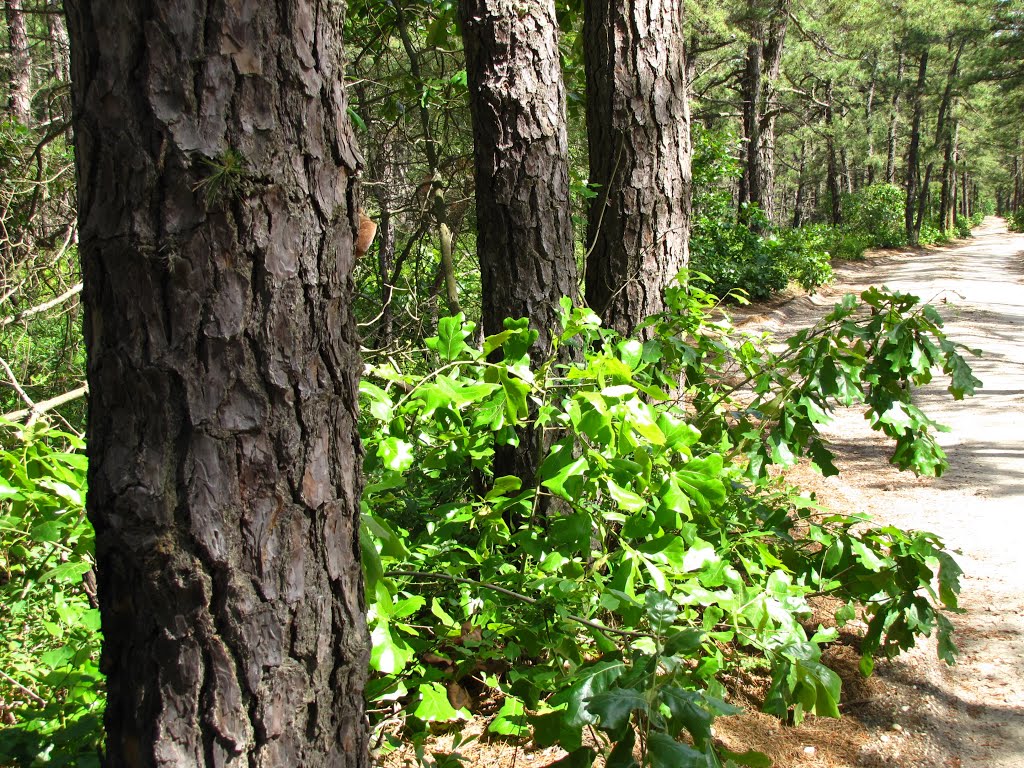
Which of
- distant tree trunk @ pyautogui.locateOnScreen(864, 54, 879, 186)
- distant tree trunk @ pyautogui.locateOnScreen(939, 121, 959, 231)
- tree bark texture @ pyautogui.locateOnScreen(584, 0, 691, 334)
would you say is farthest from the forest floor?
distant tree trunk @ pyautogui.locateOnScreen(939, 121, 959, 231)

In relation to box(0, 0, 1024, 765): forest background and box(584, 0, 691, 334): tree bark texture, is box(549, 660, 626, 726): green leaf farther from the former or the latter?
box(584, 0, 691, 334): tree bark texture

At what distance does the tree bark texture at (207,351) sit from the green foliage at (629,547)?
280 mm

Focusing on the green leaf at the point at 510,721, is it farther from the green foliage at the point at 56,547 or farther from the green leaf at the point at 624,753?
the green foliage at the point at 56,547

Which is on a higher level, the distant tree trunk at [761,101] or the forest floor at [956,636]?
the distant tree trunk at [761,101]

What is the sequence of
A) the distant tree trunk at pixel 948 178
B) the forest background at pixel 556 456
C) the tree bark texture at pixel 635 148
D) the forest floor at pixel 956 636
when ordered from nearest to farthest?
the forest background at pixel 556 456
the forest floor at pixel 956 636
the tree bark texture at pixel 635 148
the distant tree trunk at pixel 948 178

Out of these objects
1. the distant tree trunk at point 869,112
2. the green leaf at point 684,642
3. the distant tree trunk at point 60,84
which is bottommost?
the green leaf at point 684,642

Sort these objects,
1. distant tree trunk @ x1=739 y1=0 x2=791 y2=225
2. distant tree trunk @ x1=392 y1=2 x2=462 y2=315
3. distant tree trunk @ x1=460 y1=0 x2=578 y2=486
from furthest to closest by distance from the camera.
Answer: distant tree trunk @ x1=739 y1=0 x2=791 y2=225 < distant tree trunk @ x1=392 y1=2 x2=462 y2=315 < distant tree trunk @ x1=460 y1=0 x2=578 y2=486

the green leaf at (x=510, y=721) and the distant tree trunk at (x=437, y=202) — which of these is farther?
the distant tree trunk at (x=437, y=202)

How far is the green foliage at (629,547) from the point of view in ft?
4.85

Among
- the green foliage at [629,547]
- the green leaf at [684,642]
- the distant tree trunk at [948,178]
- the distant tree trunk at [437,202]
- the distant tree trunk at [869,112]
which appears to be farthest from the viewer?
the distant tree trunk at [948,178]

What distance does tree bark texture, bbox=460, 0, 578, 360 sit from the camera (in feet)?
9.78

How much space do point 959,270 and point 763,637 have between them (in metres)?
22.1

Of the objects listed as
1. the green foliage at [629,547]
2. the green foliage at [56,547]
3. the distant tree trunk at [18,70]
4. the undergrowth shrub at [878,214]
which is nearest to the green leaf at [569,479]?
the green foliage at [629,547]

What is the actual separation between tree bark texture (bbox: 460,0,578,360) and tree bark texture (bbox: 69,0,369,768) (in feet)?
5.63
